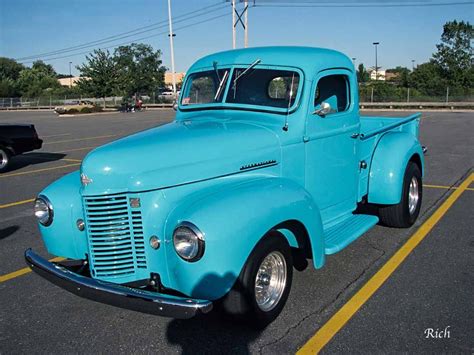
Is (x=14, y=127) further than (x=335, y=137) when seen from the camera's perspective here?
Yes

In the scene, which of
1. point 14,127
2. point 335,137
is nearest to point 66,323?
point 335,137

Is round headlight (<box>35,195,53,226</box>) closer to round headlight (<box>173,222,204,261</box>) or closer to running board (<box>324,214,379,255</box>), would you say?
round headlight (<box>173,222,204,261</box>)

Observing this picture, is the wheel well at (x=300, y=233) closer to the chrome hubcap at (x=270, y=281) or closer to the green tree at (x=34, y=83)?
the chrome hubcap at (x=270, y=281)

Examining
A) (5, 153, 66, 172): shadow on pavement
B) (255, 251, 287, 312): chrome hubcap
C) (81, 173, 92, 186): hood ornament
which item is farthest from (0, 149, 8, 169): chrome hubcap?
(255, 251, 287, 312): chrome hubcap

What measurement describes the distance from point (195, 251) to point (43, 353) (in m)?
1.33

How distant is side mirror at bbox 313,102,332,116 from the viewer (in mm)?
3977

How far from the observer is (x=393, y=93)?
1617 inches

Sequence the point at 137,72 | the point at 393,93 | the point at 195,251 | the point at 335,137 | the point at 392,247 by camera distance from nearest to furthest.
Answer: the point at 195,251 < the point at 335,137 < the point at 392,247 < the point at 393,93 < the point at 137,72

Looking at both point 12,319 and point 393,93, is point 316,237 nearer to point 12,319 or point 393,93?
point 12,319

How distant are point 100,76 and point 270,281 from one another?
43554mm

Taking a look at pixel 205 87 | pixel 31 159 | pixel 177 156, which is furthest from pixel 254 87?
pixel 31 159

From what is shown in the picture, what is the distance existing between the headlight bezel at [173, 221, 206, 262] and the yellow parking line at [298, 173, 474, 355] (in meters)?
0.98

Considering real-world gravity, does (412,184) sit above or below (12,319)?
above

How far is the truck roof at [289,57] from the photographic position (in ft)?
13.8
